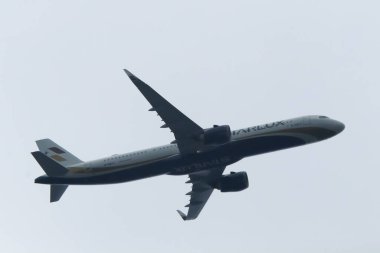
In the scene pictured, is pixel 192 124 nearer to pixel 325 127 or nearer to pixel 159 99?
pixel 159 99

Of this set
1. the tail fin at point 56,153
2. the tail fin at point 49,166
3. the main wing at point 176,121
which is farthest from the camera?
the tail fin at point 56,153

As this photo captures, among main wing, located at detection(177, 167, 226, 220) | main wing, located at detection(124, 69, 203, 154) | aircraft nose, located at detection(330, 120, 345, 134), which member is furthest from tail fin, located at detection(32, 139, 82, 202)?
aircraft nose, located at detection(330, 120, 345, 134)

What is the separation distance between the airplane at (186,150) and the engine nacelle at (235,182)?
4.11m

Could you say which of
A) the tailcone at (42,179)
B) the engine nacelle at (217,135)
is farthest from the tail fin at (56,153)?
the engine nacelle at (217,135)

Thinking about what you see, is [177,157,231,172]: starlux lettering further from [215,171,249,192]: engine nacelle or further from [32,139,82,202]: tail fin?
[32,139,82,202]: tail fin

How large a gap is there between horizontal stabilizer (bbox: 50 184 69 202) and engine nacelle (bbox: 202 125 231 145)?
17844 millimetres

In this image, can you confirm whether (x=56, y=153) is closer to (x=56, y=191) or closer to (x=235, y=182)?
(x=56, y=191)

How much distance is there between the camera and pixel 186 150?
81.3 m

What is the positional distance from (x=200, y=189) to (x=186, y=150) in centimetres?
1428

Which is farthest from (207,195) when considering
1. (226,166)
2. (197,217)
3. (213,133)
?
(213,133)

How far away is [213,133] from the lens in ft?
262

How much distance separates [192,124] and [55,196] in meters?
18.4

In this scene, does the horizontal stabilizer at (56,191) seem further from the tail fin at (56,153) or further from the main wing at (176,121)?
the main wing at (176,121)

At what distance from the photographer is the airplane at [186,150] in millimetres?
79938
